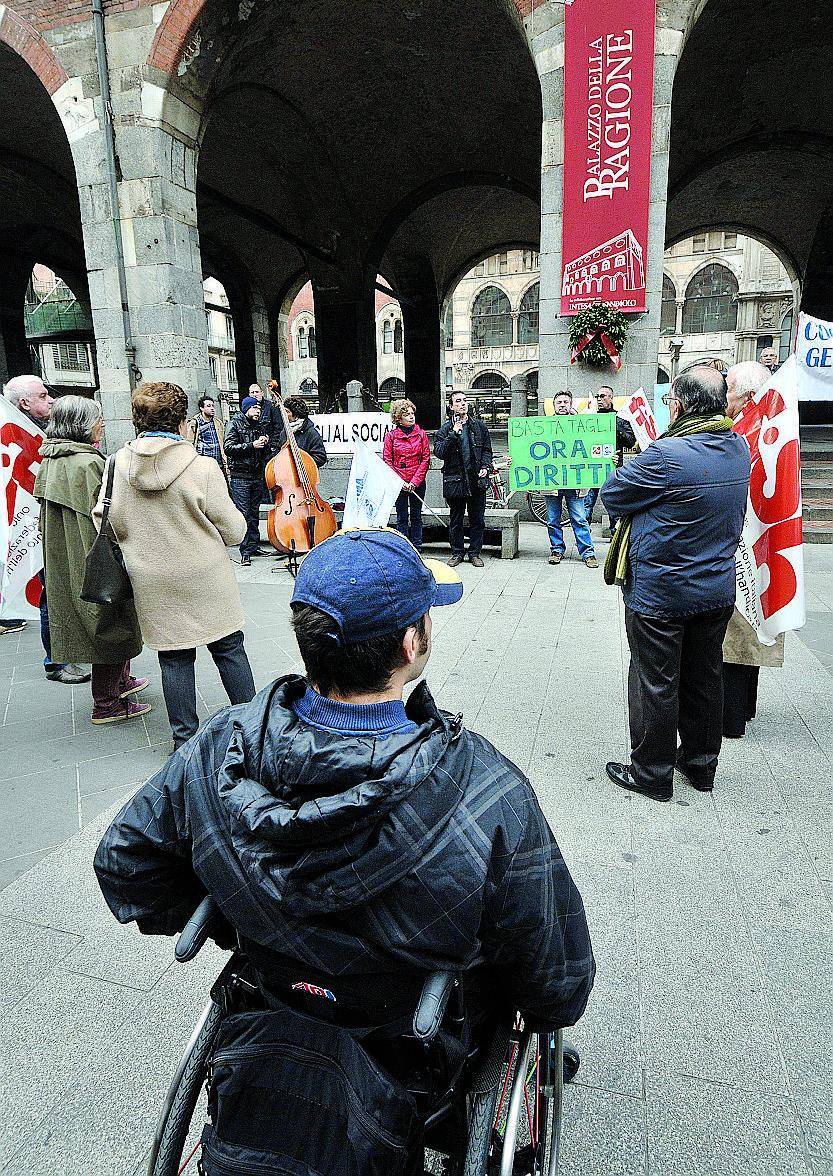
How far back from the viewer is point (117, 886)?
1.28m

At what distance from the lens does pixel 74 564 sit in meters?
4.16

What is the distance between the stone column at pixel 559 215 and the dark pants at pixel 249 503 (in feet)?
13.4

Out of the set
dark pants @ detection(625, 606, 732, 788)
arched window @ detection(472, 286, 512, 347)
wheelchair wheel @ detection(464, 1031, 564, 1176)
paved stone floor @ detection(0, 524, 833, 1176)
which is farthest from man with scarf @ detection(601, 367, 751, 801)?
arched window @ detection(472, 286, 512, 347)

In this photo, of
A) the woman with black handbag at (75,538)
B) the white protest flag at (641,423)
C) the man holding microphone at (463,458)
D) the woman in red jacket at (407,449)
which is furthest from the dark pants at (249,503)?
the white protest flag at (641,423)

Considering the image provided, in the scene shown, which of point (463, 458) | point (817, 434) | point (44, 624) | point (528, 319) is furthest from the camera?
point (528, 319)

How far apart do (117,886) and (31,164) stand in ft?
69.2

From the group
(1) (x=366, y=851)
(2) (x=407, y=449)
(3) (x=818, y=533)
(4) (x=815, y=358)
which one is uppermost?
(4) (x=815, y=358)

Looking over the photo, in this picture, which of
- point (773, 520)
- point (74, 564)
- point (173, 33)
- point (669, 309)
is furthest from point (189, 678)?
point (669, 309)

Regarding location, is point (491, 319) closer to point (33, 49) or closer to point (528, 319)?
point (528, 319)

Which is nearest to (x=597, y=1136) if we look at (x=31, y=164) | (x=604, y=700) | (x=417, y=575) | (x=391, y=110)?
(x=417, y=575)

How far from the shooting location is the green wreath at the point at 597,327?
9.04 metres

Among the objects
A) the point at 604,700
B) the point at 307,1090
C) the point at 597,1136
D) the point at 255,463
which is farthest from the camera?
the point at 255,463

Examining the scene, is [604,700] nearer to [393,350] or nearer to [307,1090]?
[307,1090]

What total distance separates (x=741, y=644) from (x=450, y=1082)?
3.13 metres
